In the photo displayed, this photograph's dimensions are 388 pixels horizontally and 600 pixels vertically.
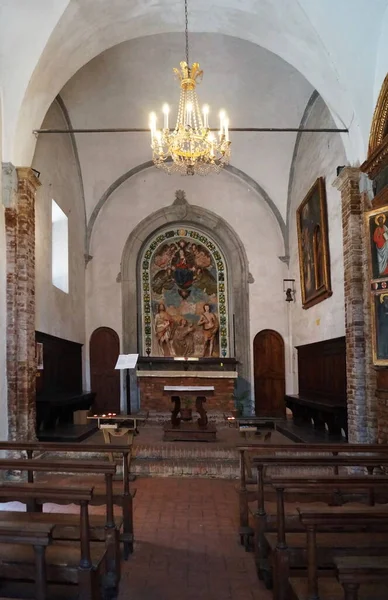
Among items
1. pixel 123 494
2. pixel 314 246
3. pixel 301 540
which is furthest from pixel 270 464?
pixel 314 246

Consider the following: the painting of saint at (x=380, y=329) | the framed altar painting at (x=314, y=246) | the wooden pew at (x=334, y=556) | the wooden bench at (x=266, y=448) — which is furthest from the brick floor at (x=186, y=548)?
the framed altar painting at (x=314, y=246)

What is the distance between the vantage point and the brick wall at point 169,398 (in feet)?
43.3

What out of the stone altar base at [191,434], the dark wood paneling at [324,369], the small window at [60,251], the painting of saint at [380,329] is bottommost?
the stone altar base at [191,434]

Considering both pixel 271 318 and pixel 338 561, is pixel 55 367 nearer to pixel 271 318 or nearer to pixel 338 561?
pixel 271 318

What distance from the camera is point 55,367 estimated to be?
1096cm

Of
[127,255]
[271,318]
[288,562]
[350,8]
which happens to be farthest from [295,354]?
[288,562]

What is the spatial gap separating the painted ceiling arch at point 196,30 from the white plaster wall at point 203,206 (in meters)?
5.57

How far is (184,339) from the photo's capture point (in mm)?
14195

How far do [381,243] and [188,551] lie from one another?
4.16 meters

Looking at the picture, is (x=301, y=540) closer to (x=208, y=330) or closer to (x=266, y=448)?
(x=266, y=448)

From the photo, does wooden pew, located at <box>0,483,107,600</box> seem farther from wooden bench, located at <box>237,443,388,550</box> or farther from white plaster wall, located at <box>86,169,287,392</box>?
white plaster wall, located at <box>86,169,287,392</box>

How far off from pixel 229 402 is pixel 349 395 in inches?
227

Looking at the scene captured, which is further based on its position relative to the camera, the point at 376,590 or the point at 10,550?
the point at 10,550

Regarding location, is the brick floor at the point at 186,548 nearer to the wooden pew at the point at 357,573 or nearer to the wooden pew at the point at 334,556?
the wooden pew at the point at 334,556
